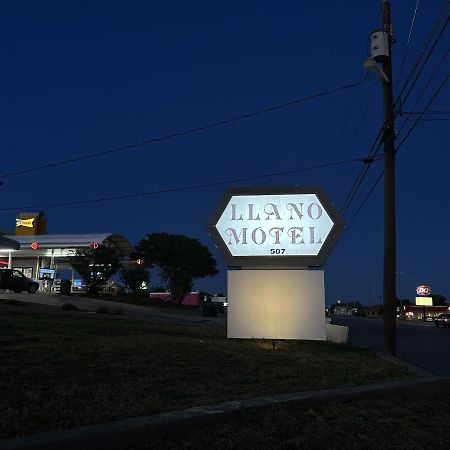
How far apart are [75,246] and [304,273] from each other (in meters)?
31.9

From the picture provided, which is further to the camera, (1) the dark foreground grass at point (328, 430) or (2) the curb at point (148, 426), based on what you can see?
(1) the dark foreground grass at point (328, 430)

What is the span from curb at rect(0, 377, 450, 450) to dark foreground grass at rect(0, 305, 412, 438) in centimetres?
36

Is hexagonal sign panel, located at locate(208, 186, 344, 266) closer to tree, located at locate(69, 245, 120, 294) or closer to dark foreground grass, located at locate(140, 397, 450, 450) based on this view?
dark foreground grass, located at locate(140, 397, 450, 450)

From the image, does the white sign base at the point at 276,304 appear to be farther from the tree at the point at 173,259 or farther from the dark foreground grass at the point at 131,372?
the tree at the point at 173,259

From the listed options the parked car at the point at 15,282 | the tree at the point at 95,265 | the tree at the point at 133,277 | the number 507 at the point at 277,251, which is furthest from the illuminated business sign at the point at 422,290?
the number 507 at the point at 277,251

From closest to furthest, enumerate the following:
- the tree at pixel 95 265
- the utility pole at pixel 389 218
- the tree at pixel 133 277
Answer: the utility pole at pixel 389 218 → the tree at pixel 95 265 → the tree at pixel 133 277

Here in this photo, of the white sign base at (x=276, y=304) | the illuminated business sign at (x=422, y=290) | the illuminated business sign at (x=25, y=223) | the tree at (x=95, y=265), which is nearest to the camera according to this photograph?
the white sign base at (x=276, y=304)

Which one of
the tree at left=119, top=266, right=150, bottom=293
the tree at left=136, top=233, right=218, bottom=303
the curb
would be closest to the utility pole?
the curb

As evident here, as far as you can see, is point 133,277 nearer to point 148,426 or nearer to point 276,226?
point 276,226

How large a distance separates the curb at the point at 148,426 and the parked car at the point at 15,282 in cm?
2916

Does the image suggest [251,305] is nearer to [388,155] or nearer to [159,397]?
[388,155]

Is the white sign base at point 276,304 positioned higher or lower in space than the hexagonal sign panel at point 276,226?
lower

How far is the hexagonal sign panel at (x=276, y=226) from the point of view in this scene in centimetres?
1441

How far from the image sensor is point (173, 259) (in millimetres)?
51062
